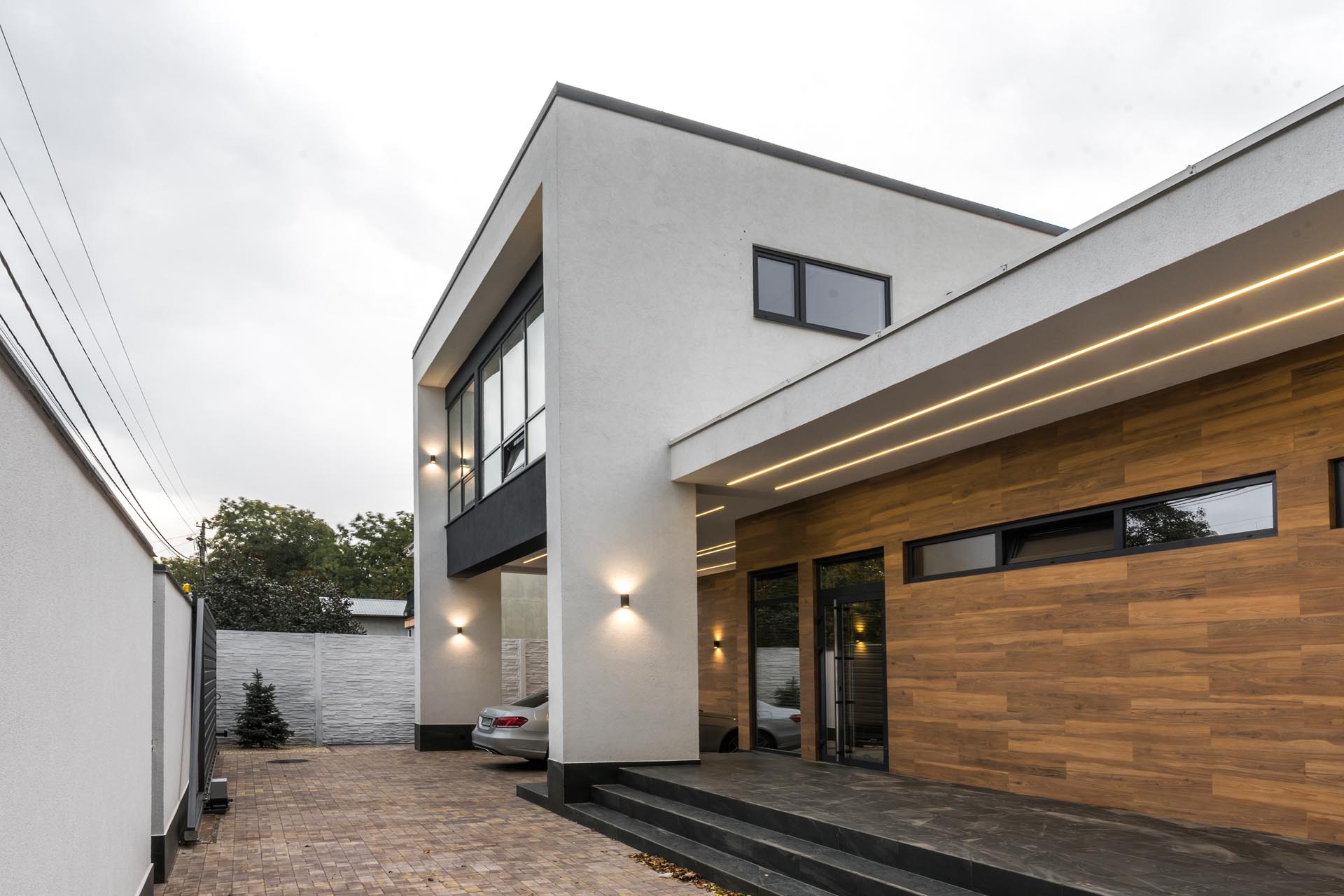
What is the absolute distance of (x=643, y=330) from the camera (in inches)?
431

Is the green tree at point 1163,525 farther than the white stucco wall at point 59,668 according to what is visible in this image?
Yes

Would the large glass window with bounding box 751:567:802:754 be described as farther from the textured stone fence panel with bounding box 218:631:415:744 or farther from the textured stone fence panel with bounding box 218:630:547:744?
the textured stone fence panel with bounding box 218:631:415:744

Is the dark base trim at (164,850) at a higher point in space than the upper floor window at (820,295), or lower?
lower

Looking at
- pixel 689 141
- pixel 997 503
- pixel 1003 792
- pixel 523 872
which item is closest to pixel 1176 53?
pixel 689 141

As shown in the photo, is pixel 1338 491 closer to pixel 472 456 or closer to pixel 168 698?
pixel 168 698

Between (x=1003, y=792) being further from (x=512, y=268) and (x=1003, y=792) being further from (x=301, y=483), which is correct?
(x=301, y=483)

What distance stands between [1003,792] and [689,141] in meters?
7.77

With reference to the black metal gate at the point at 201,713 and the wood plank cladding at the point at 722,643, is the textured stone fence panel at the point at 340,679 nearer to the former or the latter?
the wood plank cladding at the point at 722,643

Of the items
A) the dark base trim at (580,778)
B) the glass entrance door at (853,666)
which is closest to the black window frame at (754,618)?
the glass entrance door at (853,666)

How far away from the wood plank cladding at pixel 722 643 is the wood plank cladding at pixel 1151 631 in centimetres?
538

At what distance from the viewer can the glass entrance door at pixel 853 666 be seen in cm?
1009

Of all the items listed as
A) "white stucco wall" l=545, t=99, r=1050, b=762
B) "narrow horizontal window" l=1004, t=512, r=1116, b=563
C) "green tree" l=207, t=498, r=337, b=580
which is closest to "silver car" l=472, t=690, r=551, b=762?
"white stucco wall" l=545, t=99, r=1050, b=762

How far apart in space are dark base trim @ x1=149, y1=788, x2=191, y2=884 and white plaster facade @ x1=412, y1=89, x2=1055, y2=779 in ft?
11.8

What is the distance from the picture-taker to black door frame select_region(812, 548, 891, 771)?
32.4 feet
